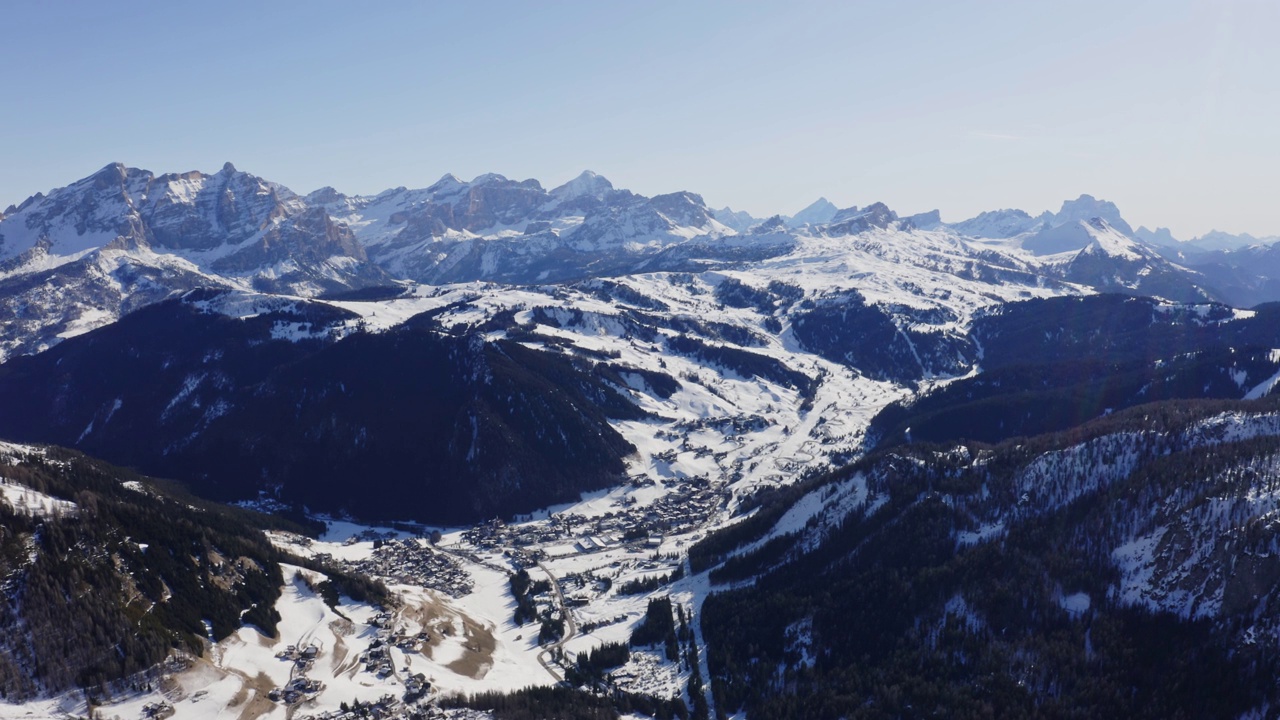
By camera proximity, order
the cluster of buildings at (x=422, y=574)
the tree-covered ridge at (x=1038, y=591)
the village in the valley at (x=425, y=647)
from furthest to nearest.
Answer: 1. the cluster of buildings at (x=422, y=574)
2. the village in the valley at (x=425, y=647)
3. the tree-covered ridge at (x=1038, y=591)

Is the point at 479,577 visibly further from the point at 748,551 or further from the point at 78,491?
the point at 78,491

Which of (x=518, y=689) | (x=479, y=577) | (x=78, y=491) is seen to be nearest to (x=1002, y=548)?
(x=518, y=689)

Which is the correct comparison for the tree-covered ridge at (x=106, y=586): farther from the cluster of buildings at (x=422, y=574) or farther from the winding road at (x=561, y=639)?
the winding road at (x=561, y=639)

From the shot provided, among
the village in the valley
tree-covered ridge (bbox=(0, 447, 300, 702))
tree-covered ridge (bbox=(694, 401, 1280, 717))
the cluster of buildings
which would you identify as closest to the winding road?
the village in the valley

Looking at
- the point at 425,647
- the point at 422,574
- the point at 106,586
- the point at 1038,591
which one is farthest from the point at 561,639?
the point at 1038,591

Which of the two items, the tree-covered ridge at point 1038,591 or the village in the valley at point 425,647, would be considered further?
the village in the valley at point 425,647

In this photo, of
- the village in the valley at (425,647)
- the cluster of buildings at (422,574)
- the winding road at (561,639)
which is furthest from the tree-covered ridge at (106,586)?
the winding road at (561,639)

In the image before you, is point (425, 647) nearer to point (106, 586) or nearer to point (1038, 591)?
point (106, 586)

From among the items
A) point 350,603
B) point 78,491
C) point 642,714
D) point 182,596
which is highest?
point 78,491

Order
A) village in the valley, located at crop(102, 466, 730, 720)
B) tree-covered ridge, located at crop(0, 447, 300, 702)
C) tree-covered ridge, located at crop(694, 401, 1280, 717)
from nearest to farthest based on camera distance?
tree-covered ridge, located at crop(0, 447, 300, 702)
tree-covered ridge, located at crop(694, 401, 1280, 717)
village in the valley, located at crop(102, 466, 730, 720)

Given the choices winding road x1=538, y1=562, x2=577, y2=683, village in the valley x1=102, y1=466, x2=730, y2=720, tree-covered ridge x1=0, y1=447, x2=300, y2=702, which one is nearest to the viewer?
tree-covered ridge x1=0, y1=447, x2=300, y2=702

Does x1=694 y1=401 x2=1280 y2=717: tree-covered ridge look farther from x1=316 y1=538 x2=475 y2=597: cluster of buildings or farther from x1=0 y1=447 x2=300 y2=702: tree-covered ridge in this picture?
Result: x1=0 y1=447 x2=300 y2=702: tree-covered ridge
